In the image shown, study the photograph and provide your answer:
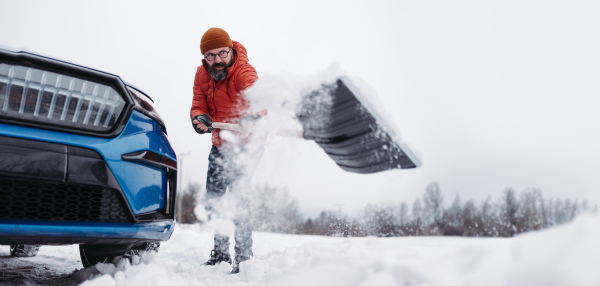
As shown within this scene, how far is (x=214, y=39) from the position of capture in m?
2.89

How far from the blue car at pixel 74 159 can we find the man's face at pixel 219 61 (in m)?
0.90

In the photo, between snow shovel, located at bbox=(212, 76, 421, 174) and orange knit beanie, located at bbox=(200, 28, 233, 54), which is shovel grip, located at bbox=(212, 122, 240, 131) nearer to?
snow shovel, located at bbox=(212, 76, 421, 174)

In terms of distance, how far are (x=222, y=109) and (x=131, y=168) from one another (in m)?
1.20

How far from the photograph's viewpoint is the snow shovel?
250cm

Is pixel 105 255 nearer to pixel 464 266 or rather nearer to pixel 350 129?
pixel 350 129

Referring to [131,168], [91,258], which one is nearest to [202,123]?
[131,168]

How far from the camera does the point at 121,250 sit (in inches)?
83.4

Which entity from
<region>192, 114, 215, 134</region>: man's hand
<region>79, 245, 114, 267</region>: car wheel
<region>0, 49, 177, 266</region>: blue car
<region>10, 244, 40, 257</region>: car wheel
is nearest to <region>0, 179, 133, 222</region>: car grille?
<region>0, 49, 177, 266</region>: blue car

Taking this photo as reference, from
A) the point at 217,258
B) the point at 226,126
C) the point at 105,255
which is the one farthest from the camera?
the point at 217,258

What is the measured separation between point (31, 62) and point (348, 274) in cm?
166

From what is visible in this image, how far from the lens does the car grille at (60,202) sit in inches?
65.0

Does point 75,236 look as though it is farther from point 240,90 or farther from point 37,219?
point 240,90

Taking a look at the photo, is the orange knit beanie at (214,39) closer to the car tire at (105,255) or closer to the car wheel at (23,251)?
the car tire at (105,255)

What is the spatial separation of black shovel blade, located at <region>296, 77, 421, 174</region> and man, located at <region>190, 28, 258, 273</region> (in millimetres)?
495
